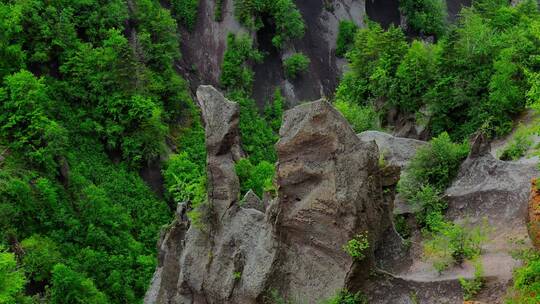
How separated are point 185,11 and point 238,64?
8.53m

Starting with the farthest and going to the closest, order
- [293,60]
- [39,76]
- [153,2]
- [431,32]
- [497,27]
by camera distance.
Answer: [431,32], [293,60], [153,2], [39,76], [497,27]

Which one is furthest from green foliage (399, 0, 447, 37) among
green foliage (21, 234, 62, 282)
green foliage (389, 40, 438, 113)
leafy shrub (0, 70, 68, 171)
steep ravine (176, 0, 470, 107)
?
green foliage (21, 234, 62, 282)

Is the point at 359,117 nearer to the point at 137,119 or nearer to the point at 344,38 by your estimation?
the point at 137,119

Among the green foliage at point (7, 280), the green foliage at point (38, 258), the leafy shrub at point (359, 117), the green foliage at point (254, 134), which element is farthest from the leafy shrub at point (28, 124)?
the green foliage at point (254, 134)

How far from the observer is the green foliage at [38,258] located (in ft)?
125

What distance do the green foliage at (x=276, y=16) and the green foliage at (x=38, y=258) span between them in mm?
36037

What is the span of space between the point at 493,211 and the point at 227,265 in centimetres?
1142

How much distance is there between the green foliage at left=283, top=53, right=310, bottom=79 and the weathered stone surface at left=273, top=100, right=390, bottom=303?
152 ft

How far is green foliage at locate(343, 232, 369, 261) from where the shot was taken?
21.9 meters

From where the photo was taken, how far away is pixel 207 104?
2727cm

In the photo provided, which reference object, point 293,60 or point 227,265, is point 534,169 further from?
point 293,60

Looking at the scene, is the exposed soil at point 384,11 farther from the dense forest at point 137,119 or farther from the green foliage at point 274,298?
the green foliage at point 274,298

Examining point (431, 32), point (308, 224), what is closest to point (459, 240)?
point (308, 224)

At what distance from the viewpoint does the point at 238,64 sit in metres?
67.2
